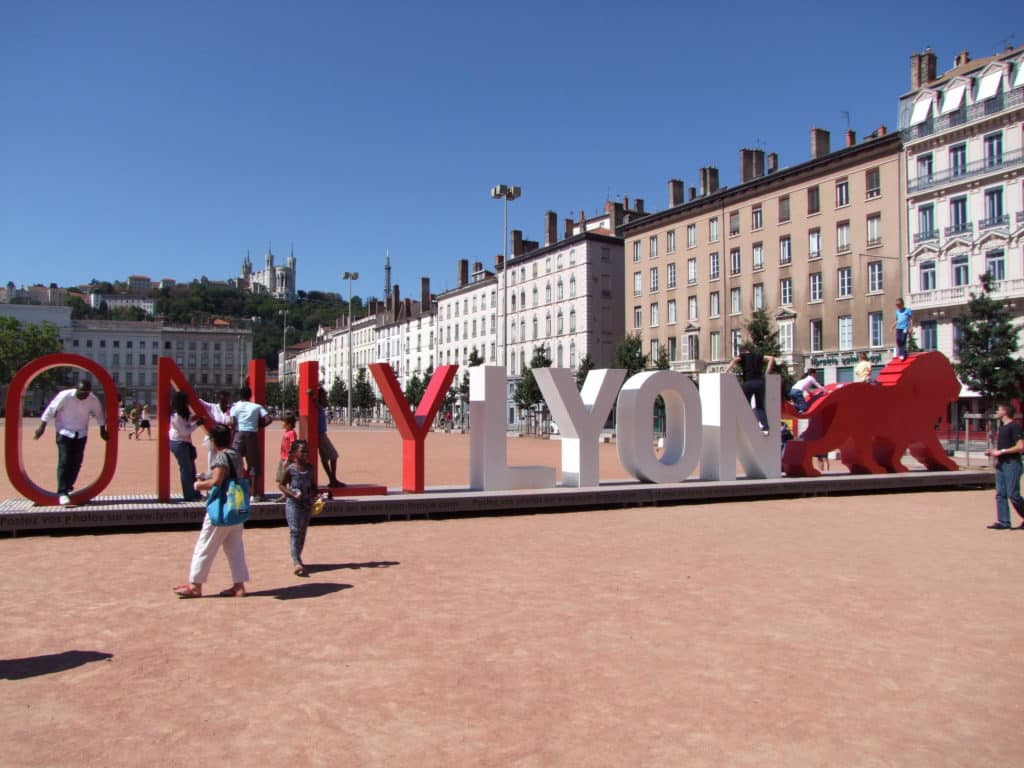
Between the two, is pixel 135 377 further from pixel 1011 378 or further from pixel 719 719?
pixel 719 719

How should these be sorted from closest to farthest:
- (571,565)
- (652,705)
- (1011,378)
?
(652,705)
(571,565)
(1011,378)

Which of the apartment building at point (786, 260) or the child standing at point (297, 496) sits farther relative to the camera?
the apartment building at point (786, 260)

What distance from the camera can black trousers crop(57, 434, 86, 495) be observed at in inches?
436

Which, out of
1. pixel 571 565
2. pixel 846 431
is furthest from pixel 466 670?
pixel 846 431

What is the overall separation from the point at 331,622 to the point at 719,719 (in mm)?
3296

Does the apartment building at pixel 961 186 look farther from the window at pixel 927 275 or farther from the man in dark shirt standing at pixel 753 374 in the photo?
the man in dark shirt standing at pixel 753 374

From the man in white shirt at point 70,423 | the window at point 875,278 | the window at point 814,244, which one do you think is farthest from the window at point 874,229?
the man in white shirt at point 70,423

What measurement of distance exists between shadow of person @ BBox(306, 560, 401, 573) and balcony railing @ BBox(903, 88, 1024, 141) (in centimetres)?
4207

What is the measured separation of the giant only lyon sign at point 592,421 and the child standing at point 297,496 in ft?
11.6

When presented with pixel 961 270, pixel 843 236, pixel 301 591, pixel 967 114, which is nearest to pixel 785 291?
pixel 843 236

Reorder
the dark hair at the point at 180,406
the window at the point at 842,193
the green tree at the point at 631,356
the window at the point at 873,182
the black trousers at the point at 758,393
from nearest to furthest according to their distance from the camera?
the dark hair at the point at 180,406 < the black trousers at the point at 758,393 < the window at the point at 873,182 < the window at the point at 842,193 < the green tree at the point at 631,356

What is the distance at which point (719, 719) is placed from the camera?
15.0ft

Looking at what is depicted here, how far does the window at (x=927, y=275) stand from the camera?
42.3m

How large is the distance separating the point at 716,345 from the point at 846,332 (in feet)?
32.9
